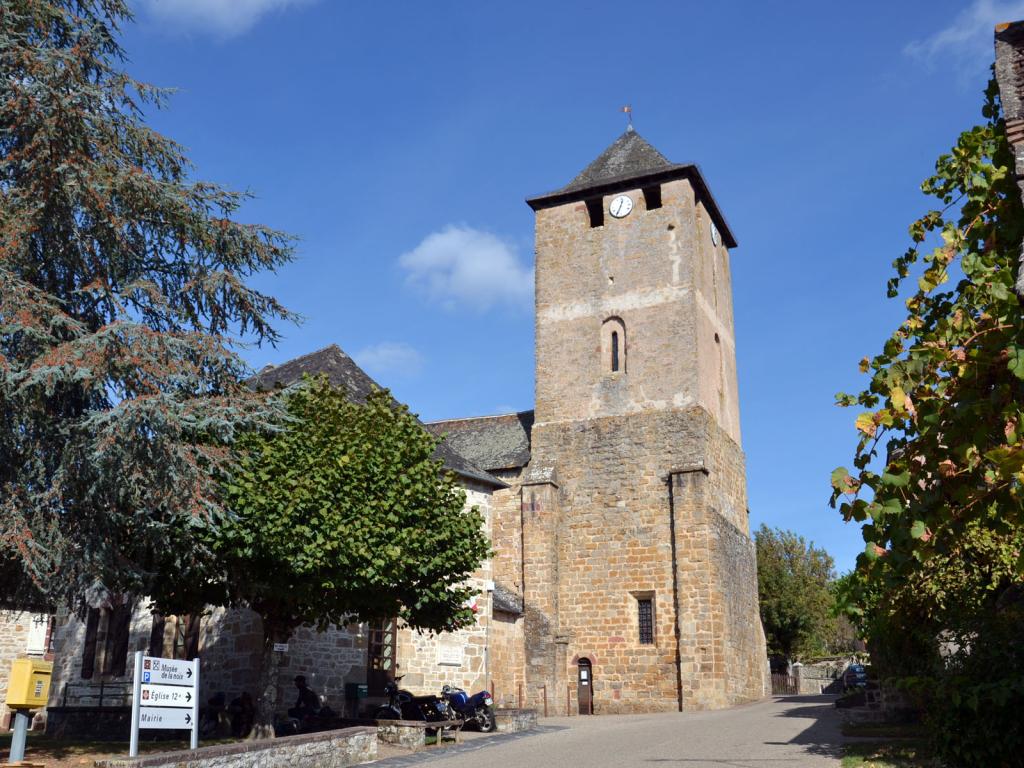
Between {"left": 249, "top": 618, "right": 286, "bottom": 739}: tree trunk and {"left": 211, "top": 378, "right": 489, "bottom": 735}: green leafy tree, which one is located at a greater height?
{"left": 211, "top": 378, "right": 489, "bottom": 735}: green leafy tree

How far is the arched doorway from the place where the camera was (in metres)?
27.7

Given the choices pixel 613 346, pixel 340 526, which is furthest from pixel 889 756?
pixel 613 346

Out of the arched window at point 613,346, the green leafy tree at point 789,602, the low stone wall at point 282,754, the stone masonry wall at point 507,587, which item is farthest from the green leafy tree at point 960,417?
the green leafy tree at point 789,602

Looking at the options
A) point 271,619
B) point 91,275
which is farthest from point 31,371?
point 271,619

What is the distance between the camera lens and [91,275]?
1441cm

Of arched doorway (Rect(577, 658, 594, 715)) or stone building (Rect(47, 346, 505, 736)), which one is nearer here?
stone building (Rect(47, 346, 505, 736))

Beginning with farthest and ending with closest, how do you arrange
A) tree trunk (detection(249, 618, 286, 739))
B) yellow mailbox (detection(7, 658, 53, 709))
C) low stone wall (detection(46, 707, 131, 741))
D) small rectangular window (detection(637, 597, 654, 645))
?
small rectangular window (detection(637, 597, 654, 645)), low stone wall (detection(46, 707, 131, 741)), tree trunk (detection(249, 618, 286, 739)), yellow mailbox (detection(7, 658, 53, 709))

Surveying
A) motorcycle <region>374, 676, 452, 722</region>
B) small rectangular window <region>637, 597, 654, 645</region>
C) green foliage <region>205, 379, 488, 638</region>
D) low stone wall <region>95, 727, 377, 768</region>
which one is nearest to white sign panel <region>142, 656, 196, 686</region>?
low stone wall <region>95, 727, 377, 768</region>

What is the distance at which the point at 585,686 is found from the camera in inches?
1103

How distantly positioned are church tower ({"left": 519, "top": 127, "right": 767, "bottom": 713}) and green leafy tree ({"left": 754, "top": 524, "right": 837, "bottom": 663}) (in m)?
12.1

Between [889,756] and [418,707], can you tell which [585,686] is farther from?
[889,756]

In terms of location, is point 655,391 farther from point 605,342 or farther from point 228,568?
point 228,568

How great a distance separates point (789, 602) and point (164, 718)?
36.9m

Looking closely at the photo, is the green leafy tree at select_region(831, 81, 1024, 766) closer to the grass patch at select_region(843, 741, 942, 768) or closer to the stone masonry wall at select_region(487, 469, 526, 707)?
the grass patch at select_region(843, 741, 942, 768)
